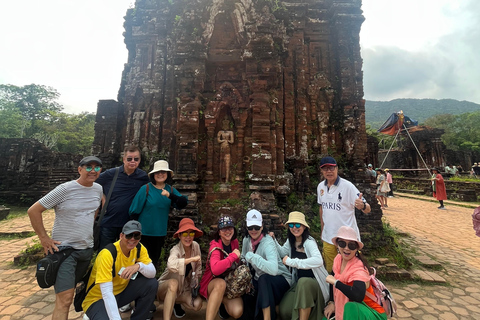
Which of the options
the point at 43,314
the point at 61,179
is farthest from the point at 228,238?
the point at 61,179

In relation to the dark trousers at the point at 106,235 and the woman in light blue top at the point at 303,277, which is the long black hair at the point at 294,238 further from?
the dark trousers at the point at 106,235

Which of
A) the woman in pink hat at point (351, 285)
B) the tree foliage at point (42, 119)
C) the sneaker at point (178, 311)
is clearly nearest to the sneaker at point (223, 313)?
the sneaker at point (178, 311)

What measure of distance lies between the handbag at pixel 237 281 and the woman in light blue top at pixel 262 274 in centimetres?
14

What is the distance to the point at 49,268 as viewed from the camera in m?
2.71

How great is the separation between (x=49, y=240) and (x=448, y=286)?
7233 mm

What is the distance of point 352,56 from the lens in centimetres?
792

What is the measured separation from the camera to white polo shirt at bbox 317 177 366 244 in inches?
142

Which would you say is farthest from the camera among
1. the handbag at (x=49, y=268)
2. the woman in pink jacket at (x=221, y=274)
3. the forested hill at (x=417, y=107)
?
the forested hill at (x=417, y=107)

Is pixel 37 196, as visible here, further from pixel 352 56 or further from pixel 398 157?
pixel 398 157

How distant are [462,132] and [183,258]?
6089 cm

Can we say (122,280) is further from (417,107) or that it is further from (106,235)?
(417,107)

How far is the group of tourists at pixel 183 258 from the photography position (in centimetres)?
279

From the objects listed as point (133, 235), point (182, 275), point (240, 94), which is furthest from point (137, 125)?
point (182, 275)

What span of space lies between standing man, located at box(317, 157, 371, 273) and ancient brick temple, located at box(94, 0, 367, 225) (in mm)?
1891
